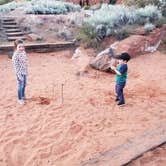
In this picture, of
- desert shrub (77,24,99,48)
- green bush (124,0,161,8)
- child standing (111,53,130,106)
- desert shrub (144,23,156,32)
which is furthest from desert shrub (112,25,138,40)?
child standing (111,53,130,106)

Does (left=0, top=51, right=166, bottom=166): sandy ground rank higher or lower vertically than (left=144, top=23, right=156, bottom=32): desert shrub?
lower

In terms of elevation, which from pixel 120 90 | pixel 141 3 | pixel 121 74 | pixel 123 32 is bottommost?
pixel 120 90

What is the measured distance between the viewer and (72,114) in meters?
5.46

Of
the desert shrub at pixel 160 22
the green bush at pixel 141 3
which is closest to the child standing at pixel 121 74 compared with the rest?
the desert shrub at pixel 160 22

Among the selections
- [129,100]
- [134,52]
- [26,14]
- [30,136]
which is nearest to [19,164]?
[30,136]

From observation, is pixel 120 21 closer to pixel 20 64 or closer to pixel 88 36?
pixel 88 36

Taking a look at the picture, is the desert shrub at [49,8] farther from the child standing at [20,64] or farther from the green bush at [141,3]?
the child standing at [20,64]

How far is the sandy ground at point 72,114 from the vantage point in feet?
14.3

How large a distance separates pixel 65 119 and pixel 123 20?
563cm

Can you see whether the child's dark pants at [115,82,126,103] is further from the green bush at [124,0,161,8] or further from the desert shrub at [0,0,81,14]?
the desert shrub at [0,0,81,14]

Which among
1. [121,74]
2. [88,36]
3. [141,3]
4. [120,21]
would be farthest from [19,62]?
[141,3]

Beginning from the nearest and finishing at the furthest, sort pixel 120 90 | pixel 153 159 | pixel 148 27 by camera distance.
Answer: pixel 153 159 < pixel 120 90 < pixel 148 27

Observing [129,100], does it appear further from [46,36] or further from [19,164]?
[46,36]

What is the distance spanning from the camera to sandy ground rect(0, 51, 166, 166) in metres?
4.34
